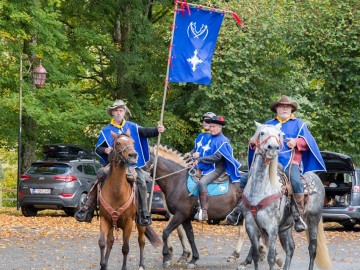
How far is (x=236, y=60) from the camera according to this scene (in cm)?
3219

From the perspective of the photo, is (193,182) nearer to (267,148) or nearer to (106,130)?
(106,130)

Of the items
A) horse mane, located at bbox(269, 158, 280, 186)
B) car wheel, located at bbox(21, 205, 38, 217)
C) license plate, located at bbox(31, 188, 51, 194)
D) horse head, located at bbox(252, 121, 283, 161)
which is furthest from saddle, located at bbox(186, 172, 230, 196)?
car wheel, located at bbox(21, 205, 38, 217)

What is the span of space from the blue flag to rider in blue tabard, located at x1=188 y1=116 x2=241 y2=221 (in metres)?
0.98

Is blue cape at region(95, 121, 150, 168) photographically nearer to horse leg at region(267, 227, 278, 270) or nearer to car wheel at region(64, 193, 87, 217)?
horse leg at region(267, 227, 278, 270)

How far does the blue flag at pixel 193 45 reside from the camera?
17328 millimetres

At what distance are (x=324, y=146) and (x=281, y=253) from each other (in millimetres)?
13733

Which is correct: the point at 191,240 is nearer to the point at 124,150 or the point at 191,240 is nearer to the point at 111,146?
the point at 111,146

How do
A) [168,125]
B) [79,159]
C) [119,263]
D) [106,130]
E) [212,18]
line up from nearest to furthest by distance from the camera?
[106,130] → [119,263] → [212,18] → [79,159] → [168,125]

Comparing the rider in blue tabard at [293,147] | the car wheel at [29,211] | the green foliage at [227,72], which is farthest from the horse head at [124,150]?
the green foliage at [227,72]

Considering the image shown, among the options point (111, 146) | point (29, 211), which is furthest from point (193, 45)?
point (29, 211)

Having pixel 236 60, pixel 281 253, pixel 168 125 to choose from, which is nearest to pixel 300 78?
pixel 236 60

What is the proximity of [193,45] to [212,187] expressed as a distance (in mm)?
2597

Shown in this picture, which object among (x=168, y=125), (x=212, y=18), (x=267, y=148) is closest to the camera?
(x=267, y=148)

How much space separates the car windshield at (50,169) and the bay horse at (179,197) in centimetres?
1258
